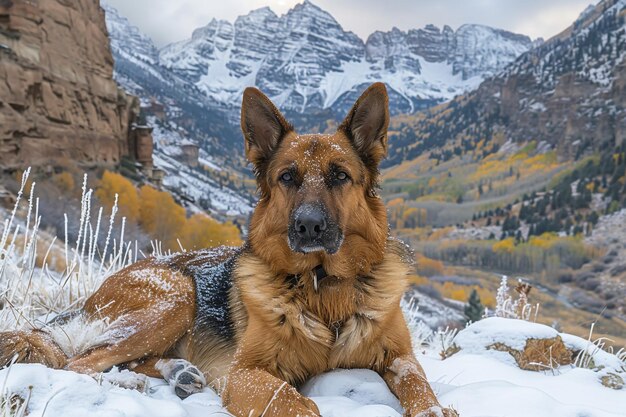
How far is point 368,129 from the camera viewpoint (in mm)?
4172

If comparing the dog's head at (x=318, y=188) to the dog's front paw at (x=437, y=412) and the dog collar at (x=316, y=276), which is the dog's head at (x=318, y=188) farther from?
the dog's front paw at (x=437, y=412)

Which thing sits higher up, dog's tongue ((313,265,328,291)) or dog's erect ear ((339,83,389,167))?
dog's erect ear ((339,83,389,167))

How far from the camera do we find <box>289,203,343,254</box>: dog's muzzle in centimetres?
337

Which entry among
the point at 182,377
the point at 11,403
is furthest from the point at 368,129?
the point at 11,403

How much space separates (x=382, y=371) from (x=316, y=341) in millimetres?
534

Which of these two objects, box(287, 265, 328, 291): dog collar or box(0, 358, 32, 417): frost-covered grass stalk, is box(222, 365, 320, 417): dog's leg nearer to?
box(287, 265, 328, 291): dog collar

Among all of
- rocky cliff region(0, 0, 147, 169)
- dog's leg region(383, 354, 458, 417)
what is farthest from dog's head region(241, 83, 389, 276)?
rocky cliff region(0, 0, 147, 169)

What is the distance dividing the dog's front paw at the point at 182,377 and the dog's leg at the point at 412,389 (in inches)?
55.7

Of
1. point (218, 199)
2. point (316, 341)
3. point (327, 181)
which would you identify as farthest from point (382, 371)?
point (218, 199)

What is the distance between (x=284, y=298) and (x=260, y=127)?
159cm

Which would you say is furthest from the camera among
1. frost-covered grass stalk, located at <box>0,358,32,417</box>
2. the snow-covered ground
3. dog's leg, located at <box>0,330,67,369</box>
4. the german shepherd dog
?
the german shepherd dog

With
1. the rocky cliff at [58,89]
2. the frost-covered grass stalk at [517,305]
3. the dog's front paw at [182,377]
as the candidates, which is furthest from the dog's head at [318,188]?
the rocky cliff at [58,89]

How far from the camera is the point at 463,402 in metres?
3.02

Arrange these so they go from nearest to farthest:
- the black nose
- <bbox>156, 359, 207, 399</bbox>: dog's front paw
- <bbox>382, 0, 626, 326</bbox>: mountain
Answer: the black nose, <bbox>156, 359, 207, 399</bbox>: dog's front paw, <bbox>382, 0, 626, 326</bbox>: mountain
